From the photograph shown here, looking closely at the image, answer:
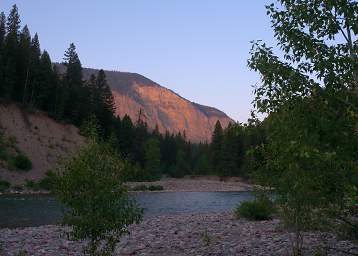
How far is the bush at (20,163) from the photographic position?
64.4 meters

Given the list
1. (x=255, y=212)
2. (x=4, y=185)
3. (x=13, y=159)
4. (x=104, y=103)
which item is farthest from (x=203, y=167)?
(x=255, y=212)

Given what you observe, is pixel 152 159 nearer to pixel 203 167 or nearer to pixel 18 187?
pixel 203 167

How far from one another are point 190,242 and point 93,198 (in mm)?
8153

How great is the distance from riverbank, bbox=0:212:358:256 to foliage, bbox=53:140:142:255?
5.05 m

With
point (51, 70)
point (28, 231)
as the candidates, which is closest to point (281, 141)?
point (28, 231)

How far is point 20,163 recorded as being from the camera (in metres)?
64.9

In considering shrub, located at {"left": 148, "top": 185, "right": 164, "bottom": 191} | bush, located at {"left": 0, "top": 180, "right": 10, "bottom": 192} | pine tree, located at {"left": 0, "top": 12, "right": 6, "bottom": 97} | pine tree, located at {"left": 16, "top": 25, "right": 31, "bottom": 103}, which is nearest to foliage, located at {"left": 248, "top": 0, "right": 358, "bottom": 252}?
bush, located at {"left": 0, "top": 180, "right": 10, "bottom": 192}

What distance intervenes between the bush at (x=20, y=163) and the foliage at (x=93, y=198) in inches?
2275

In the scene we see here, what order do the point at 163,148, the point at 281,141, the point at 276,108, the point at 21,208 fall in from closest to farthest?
the point at 281,141 < the point at 276,108 < the point at 21,208 < the point at 163,148

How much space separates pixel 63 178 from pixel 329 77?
5733mm

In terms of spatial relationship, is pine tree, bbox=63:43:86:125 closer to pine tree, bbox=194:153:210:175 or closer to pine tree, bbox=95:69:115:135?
pine tree, bbox=95:69:115:135

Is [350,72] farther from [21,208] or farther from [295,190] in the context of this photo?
[21,208]

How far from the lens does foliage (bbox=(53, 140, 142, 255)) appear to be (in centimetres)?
962

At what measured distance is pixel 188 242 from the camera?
17.0 m
